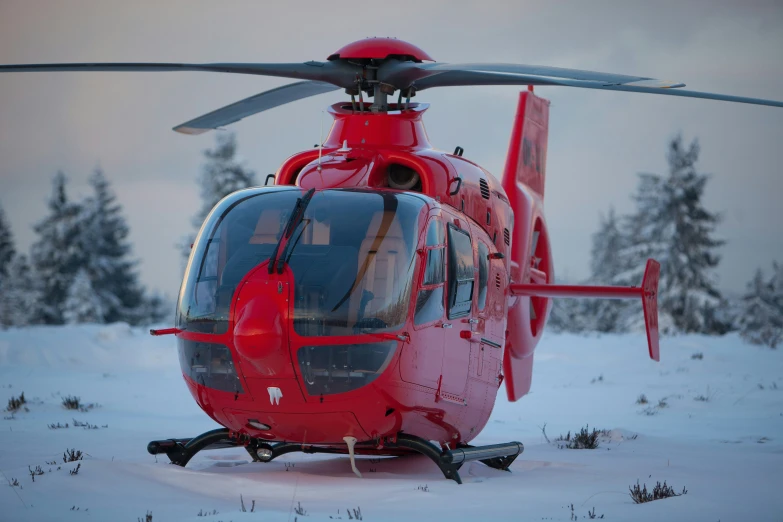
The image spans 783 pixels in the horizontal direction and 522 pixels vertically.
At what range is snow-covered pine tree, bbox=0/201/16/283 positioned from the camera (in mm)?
48781

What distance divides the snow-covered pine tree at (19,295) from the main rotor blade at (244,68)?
123ft

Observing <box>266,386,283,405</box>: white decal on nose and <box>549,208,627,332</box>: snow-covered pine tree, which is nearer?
<box>266,386,283,405</box>: white decal on nose

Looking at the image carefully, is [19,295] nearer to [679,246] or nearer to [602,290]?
[679,246]

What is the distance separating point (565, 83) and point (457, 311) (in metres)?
2.15

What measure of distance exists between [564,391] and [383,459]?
8446 millimetres

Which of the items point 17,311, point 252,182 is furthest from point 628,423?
point 17,311

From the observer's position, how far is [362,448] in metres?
8.28

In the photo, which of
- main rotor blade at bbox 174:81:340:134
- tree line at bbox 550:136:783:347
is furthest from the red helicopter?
tree line at bbox 550:136:783:347

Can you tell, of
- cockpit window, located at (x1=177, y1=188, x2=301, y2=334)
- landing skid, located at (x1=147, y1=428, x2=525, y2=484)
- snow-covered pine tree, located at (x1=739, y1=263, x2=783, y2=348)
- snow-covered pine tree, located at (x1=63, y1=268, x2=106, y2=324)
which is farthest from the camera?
snow-covered pine tree, located at (x1=739, y1=263, x2=783, y2=348)

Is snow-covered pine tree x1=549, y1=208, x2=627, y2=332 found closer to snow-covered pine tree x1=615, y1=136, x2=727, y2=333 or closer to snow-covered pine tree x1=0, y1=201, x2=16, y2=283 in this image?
snow-covered pine tree x1=615, y1=136, x2=727, y2=333

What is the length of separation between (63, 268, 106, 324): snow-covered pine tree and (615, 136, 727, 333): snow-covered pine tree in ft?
76.8

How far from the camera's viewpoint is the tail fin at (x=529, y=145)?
12.2 meters

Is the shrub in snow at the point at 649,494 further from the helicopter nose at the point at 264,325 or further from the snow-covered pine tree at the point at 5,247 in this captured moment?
the snow-covered pine tree at the point at 5,247

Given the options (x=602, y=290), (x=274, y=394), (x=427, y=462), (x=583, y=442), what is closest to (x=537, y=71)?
(x=602, y=290)
